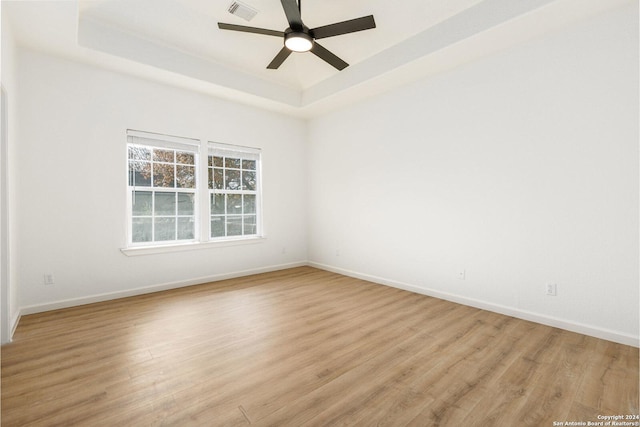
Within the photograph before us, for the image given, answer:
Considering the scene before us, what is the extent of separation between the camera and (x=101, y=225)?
12.4 feet

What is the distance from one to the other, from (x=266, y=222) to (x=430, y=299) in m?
2.98

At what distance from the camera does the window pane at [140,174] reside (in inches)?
160

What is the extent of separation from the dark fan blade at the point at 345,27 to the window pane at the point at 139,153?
282 cm

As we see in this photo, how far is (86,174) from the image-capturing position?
3676mm

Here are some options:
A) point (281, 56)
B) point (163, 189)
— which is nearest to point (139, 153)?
point (163, 189)

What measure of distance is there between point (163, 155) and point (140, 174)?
41cm

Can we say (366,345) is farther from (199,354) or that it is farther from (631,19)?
(631,19)

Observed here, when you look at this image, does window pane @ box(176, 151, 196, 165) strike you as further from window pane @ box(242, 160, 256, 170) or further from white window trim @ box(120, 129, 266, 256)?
window pane @ box(242, 160, 256, 170)

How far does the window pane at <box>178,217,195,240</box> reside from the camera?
4496 millimetres

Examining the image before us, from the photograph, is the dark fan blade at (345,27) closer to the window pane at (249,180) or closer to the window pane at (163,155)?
the window pane at (163,155)

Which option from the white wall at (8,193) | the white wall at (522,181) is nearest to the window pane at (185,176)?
the white wall at (8,193)

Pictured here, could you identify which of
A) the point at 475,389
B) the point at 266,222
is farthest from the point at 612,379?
the point at 266,222

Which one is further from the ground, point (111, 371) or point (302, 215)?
point (302, 215)

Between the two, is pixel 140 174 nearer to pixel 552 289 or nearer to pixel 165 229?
pixel 165 229
